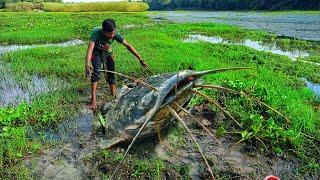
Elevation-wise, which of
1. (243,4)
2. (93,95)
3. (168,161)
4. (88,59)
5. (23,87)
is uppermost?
(243,4)

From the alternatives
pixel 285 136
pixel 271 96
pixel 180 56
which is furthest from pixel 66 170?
pixel 180 56

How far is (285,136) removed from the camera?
5.23 metres

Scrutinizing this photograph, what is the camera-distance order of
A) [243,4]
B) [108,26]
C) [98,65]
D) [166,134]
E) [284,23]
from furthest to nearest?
1. [243,4]
2. [284,23]
3. [98,65]
4. [108,26]
5. [166,134]

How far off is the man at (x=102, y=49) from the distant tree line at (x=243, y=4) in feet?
155

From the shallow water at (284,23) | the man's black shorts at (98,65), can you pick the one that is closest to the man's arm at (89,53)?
the man's black shorts at (98,65)

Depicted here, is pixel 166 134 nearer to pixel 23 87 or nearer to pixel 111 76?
pixel 111 76

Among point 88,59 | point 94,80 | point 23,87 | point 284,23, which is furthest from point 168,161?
point 284,23

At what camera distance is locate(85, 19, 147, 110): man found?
6207mm

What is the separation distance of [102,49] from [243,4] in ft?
207

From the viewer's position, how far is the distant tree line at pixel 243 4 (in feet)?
168

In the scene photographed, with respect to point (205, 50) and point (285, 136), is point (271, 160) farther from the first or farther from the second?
point (205, 50)

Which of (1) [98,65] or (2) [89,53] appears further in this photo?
(1) [98,65]

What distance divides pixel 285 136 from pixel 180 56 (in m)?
6.75

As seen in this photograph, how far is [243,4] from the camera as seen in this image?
65938mm
